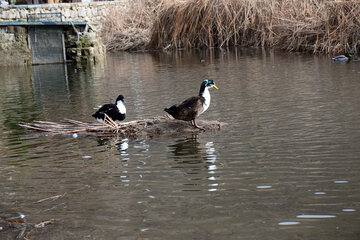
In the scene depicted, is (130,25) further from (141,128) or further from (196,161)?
(196,161)

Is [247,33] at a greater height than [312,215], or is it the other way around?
[247,33]

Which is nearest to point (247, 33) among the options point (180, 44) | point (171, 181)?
point (180, 44)

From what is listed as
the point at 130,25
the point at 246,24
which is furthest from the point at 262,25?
the point at 130,25

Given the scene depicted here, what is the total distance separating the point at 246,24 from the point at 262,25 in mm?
1115

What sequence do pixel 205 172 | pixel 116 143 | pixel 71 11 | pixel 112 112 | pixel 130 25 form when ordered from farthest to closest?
pixel 71 11 → pixel 130 25 → pixel 112 112 → pixel 116 143 → pixel 205 172

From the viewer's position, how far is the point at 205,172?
281 inches

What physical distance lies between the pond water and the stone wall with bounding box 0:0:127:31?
2565 cm

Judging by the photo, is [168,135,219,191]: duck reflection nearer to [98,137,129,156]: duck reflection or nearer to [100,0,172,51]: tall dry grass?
[98,137,129,156]: duck reflection

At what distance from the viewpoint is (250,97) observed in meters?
13.4

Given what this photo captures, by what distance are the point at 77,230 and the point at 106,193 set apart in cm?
113

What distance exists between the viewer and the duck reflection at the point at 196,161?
6.59 metres

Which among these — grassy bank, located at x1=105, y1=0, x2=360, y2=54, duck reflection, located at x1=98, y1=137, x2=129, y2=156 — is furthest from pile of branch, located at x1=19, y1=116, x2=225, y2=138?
grassy bank, located at x1=105, y1=0, x2=360, y2=54

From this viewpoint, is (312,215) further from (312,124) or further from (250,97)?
(250,97)

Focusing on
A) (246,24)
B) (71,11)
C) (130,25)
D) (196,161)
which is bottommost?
(196,161)
